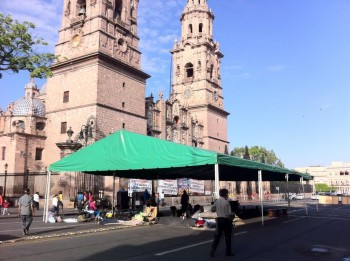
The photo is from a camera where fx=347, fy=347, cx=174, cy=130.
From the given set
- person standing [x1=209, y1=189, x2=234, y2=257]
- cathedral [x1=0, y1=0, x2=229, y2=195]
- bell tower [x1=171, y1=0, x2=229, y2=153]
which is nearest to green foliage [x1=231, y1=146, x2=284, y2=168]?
bell tower [x1=171, y1=0, x2=229, y2=153]

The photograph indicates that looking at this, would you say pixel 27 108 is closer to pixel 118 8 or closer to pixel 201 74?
pixel 118 8

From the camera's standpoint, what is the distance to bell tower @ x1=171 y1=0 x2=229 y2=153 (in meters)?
59.1

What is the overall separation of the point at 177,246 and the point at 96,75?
1134 inches

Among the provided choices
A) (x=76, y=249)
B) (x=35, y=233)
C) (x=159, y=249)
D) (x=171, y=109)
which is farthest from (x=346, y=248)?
(x=171, y=109)

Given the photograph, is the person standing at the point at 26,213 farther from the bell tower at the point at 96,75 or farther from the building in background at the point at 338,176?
the building in background at the point at 338,176

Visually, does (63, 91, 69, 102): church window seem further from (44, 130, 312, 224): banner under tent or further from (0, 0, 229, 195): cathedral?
(44, 130, 312, 224): banner under tent

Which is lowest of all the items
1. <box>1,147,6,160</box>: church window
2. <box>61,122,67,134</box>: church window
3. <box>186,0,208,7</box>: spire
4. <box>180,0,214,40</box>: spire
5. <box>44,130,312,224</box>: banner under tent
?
<box>44,130,312,224</box>: banner under tent

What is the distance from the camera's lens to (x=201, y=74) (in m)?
59.6

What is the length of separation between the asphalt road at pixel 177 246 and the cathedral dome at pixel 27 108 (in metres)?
33.9

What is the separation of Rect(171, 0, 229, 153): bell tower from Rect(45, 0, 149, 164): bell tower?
17.8 metres

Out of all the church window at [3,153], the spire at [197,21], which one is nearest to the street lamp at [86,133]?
the church window at [3,153]

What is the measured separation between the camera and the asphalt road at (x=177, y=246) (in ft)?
30.2

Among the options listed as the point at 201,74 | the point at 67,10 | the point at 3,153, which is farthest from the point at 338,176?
the point at 3,153

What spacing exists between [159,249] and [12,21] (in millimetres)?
16519
